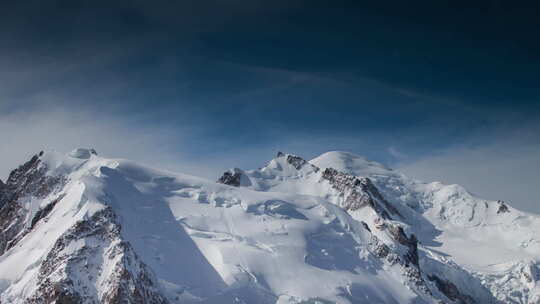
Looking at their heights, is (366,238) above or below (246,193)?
below

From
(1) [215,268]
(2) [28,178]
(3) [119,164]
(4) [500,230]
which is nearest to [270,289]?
(1) [215,268]

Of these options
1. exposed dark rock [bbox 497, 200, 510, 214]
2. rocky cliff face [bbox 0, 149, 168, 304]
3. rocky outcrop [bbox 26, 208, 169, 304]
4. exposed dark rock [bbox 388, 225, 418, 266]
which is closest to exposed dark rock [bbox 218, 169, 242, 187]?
exposed dark rock [bbox 388, 225, 418, 266]

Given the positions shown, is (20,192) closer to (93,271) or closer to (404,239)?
(93,271)

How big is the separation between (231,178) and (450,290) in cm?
6369

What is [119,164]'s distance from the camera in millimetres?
92688

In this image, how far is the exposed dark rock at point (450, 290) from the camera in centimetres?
11679

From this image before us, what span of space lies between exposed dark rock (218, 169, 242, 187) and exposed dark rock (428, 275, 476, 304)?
5702cm

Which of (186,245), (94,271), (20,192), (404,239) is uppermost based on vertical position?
(20,192)

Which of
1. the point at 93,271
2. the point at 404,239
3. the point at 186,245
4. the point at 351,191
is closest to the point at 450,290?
the point at 404,239

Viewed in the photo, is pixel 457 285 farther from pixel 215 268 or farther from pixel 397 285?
pixel 215 268

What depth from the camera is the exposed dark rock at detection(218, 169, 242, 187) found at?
140500 mm

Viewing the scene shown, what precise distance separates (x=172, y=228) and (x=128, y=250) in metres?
21.6

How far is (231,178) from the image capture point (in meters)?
142

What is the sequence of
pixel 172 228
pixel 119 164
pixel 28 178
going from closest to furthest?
1. pixel 172 228
2. pixel 119 164
3. pixel 28 178
